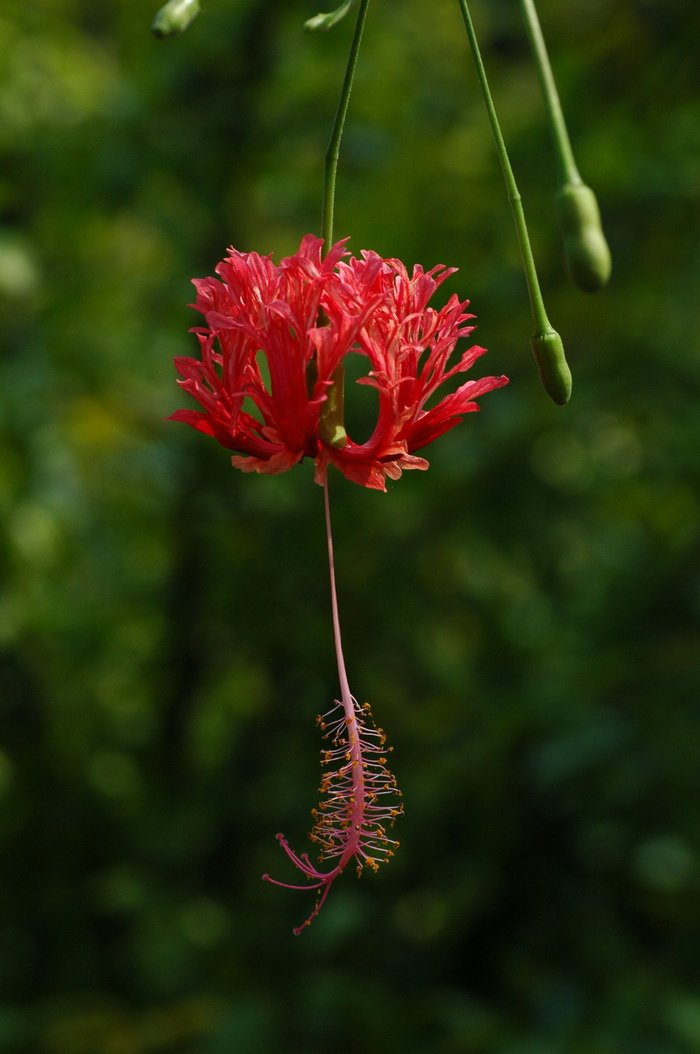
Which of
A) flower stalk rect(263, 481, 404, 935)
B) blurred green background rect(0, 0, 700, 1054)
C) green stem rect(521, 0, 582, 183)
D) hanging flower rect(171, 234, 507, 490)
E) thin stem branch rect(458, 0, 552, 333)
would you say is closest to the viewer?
green stem rect(521, 0, 582, 183)

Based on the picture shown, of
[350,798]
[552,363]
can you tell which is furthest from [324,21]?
[350,798]

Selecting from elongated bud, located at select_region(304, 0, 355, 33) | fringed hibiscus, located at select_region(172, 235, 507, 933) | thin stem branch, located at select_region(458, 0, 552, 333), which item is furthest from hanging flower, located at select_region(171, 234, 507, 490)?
elongated bud, located at select_region(304, 0, 355, 33)

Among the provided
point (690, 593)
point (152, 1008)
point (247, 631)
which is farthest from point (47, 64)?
point (152, 1008)

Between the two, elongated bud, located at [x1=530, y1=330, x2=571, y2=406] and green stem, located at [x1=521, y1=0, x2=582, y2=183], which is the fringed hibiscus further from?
green stem, located at [x1=521, y1=0, x2=582, y2=183]

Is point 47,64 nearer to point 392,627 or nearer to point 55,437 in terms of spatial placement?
point 55,437

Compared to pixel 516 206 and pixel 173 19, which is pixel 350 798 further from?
pixel 173 19

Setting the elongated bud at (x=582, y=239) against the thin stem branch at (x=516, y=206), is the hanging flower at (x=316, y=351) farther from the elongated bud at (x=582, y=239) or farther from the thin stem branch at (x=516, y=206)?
the elongated bud at (x=582, y=239)
